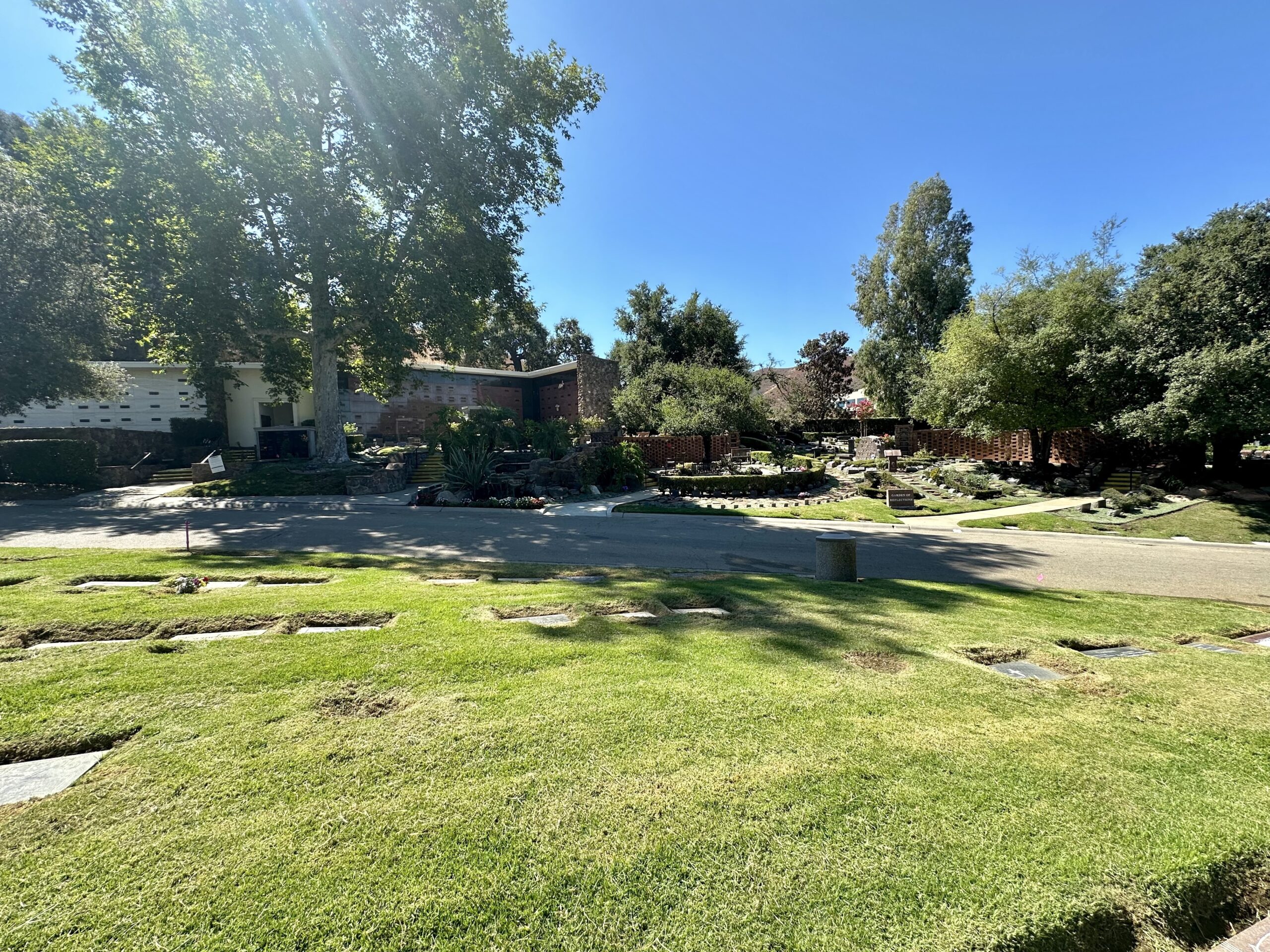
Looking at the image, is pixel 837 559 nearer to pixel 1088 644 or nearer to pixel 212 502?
pixel 1088 644

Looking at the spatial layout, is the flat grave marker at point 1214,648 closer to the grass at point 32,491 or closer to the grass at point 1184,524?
the grass at point 1184,524

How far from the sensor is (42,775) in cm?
214

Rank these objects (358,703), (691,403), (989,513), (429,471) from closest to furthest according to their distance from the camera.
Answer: (358,703) < (989,513) < (429,471) < (691,403)

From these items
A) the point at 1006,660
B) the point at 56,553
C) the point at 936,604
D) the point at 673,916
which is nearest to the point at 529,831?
the point at 673,916

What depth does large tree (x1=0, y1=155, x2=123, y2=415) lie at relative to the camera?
52.9 feet

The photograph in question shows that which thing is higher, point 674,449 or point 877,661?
point 674,449

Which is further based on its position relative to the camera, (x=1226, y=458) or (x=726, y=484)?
(x=726, y=484)

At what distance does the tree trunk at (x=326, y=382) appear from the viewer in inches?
710

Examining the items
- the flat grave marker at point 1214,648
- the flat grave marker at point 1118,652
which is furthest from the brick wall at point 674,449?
the flat grave marker at point 1118,652

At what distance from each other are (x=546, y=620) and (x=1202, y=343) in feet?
63.2

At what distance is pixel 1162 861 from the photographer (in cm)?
194

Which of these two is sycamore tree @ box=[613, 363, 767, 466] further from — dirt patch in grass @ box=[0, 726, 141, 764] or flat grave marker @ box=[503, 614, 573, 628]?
dirt patch in grass @ box=[0, 726, 141, 764]

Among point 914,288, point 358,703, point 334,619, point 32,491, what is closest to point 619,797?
point 358,703

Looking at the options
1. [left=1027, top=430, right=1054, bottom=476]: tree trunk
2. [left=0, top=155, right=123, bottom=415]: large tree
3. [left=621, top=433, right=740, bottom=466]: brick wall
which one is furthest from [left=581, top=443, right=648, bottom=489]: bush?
[left=0, top=155, right=123, bottom=415]: large tree
